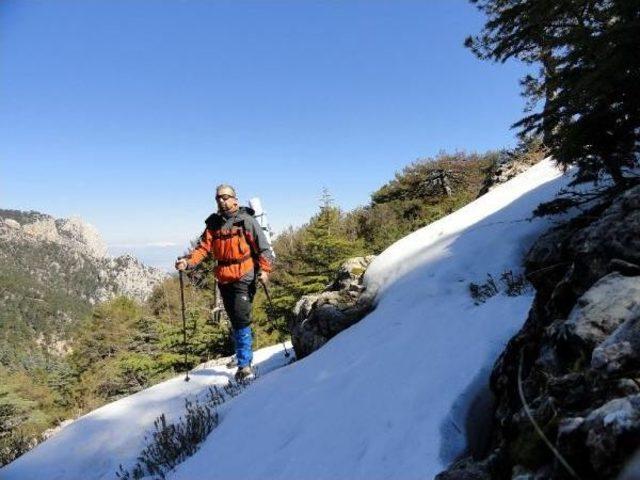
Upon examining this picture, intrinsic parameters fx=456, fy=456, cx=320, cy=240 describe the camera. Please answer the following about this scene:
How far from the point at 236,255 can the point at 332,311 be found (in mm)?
1731

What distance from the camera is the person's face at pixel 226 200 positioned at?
6.86 m

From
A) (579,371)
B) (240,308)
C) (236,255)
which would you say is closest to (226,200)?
(236,255)

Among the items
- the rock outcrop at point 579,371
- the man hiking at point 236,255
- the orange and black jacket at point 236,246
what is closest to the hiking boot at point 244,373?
the man hiking at point 236,255

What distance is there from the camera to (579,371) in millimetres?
1878

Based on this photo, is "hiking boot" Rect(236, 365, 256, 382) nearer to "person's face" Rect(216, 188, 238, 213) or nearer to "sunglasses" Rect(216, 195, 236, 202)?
"person's face" Rect(216, 188, 238, 213)

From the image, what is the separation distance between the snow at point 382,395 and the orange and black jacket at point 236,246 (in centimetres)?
176

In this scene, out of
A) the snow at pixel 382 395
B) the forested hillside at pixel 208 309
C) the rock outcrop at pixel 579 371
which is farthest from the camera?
the forested hillside at pixel 208 309

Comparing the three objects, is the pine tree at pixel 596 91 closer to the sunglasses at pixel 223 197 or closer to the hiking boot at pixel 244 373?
the sunglasses at pixel 223 197

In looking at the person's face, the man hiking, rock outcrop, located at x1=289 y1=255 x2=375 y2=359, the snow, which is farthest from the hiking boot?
the person's face

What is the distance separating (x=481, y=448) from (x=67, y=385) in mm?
29081

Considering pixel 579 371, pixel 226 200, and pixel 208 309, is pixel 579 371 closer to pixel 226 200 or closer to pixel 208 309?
pixel 226 200

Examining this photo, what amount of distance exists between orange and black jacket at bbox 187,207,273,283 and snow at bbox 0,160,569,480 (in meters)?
1.76

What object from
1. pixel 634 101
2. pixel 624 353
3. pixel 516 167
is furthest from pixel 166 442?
pixel 516 167

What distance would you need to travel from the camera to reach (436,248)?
6.85 metres
